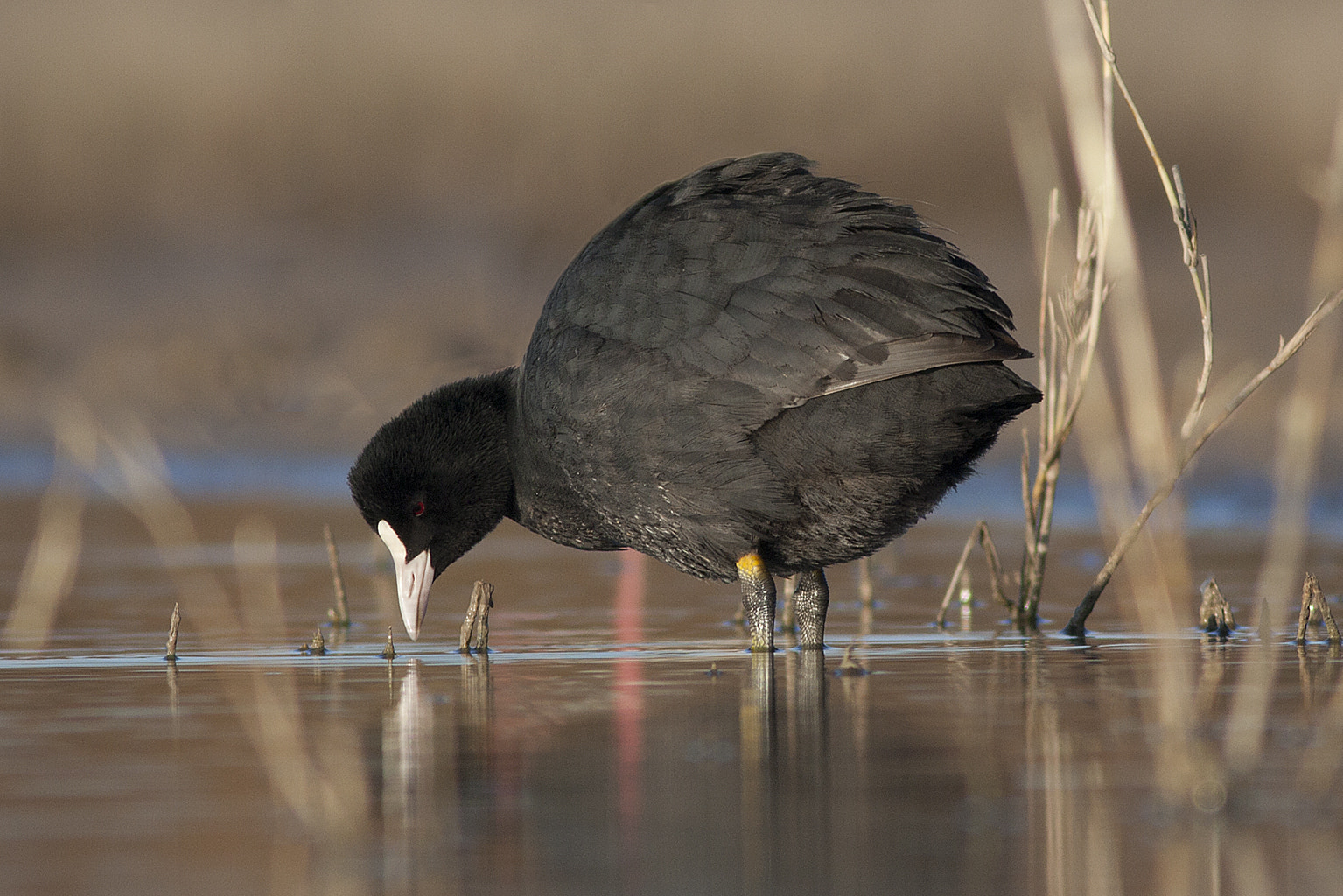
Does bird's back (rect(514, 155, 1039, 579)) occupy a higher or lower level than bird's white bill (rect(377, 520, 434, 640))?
higher

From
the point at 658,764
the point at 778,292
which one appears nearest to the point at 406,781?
the point at 658,764

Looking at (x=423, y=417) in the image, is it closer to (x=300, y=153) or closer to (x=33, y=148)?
(x=300, y=153)

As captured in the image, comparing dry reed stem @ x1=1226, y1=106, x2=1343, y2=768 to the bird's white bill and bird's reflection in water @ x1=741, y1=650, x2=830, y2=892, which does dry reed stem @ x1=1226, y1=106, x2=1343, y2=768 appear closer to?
bird's reflection in water @ x1=741, y1=650, x2=830, y2=892

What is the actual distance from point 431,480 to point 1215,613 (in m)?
3.10

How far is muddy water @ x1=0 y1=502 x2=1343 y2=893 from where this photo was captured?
11.9 ft

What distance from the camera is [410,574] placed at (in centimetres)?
768

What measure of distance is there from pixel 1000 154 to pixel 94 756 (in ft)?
52.1

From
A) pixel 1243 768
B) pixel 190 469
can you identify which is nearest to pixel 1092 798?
pixel 1243 768

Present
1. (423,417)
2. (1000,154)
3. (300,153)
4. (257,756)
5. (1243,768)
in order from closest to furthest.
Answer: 1. (1243,768)
2. (257,756)
3. (423,417)
4. (1000,154)
5. (300,153)

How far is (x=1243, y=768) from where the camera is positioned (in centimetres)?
396

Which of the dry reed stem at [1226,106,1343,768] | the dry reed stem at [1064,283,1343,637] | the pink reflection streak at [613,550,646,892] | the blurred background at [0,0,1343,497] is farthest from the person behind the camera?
the blurred background at [0,0,1343,497]

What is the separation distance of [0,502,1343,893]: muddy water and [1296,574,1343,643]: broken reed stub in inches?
4.5

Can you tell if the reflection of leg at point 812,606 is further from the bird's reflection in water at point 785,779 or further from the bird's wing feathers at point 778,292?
the bird's wing feathers at point 778,292

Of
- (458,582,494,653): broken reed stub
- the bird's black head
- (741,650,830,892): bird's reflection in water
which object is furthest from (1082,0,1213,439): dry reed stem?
the bird's black head
